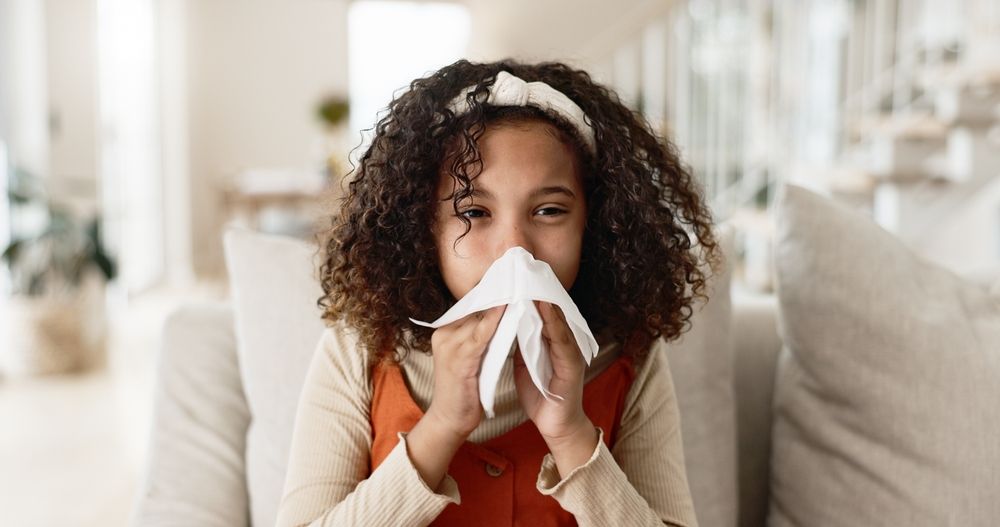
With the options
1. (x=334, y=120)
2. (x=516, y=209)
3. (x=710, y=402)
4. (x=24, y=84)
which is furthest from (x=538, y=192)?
(x=334, y=120)

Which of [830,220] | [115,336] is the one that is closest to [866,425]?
[830,220]

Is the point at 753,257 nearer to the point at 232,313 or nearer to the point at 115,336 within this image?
the point at 115,336

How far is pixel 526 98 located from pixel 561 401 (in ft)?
1.09

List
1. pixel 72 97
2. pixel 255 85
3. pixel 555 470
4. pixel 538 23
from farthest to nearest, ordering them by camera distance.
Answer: pixel 538 23 < pixel 255 85 < pixel 72 97 < pixel 555 470

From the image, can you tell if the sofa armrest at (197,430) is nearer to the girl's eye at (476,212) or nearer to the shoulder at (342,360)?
the shoulder at (342,360)

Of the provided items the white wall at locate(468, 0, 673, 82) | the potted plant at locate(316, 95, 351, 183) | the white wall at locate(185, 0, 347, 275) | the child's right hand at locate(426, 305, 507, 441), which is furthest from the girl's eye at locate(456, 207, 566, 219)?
the white wall at locate(468, 0, 673, 82)

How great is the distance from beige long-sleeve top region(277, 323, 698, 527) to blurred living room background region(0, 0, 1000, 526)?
30 cm

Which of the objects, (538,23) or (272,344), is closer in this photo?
(272,344)

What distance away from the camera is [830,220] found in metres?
1.26

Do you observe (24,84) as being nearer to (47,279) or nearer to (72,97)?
(72,97)

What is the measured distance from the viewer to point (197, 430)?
1.32 m

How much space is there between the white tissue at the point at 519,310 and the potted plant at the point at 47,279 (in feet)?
11.9

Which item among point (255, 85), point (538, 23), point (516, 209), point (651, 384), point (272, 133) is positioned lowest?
point (651, 384)

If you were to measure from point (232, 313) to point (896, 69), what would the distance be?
4353mm
